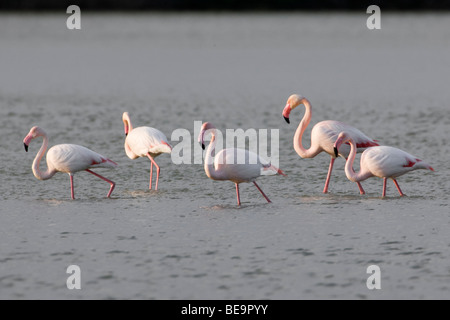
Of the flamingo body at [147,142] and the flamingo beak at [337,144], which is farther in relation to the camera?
the flamingo body at [147,142]

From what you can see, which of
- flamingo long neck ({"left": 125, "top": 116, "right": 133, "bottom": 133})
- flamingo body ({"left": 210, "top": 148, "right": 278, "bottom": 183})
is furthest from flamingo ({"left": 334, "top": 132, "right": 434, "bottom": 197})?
flamingo long neck ({"left": 125, "top": 116, "right": 133, "bottom": 133})

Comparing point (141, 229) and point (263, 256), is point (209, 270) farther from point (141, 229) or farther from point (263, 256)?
point (141, 229)

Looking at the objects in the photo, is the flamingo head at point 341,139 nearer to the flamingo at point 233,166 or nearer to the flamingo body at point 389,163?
the flamingo body at point 389,163

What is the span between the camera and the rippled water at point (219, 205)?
8.14 metres

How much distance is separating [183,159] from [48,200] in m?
3.49

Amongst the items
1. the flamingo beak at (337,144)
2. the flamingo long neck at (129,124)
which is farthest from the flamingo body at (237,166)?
the flamingo long neck at (129,124)

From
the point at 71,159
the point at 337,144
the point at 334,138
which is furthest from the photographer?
the point at 334,138
